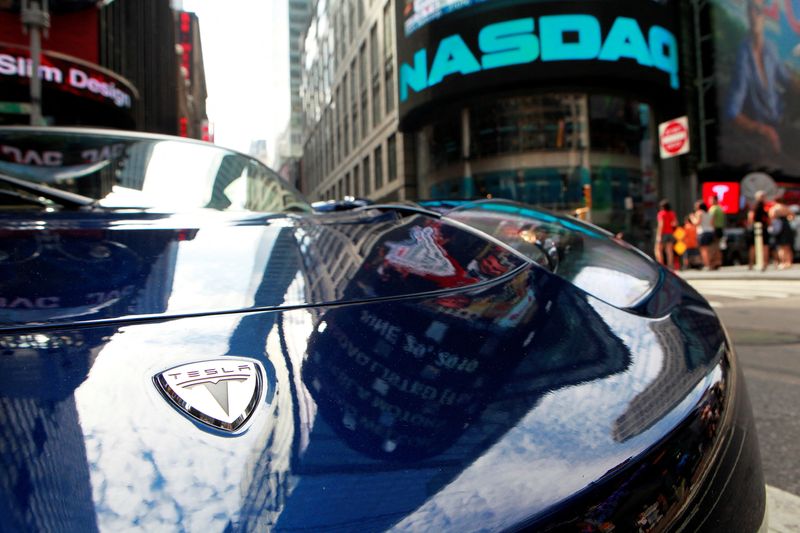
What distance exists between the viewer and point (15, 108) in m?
10.1

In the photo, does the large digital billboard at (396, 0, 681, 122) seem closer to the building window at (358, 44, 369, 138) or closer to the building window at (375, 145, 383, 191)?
the building window at (375, 145, 383, 191)

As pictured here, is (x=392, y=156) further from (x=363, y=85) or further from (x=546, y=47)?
(x=546, y=47)

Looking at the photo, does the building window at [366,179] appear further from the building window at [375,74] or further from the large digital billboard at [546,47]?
the large digital billboard at [546,47]

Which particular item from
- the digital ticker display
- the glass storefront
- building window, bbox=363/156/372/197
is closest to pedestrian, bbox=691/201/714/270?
the glass storefront

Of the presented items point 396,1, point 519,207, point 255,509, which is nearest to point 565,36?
point 396,1

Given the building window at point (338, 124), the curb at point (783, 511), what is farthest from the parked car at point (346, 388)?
the building window at point (338, 124)

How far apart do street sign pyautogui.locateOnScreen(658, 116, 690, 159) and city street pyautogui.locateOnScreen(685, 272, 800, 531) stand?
11.8 m

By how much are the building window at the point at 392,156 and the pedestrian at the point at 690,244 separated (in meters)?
19.1

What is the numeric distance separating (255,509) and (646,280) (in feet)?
3.25

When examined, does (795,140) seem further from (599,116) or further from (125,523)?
(125,523)

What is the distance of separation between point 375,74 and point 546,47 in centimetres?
1271

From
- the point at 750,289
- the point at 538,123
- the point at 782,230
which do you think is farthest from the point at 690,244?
the point at 538,123

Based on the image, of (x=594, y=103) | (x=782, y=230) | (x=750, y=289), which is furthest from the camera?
(x=594, y=103)

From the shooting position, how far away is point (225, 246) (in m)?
0.99
